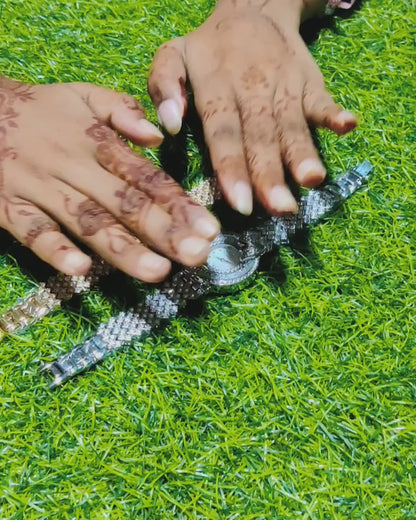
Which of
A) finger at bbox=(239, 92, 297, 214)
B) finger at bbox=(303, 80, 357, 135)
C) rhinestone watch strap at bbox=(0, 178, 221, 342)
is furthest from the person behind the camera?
rhinestone watch strap at bbox=(0, 178, 221, 342)

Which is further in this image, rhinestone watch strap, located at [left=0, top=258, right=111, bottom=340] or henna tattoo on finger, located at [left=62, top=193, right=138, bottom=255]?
rhinestone watch strap, located at [left=0, top=258, right=111, bottom=340]

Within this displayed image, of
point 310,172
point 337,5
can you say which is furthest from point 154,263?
point 337,5

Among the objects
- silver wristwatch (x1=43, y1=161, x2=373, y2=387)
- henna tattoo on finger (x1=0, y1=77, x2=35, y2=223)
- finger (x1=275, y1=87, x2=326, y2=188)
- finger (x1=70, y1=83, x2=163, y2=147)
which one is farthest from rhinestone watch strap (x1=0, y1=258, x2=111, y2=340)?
finger (x1=275, y1=87, x2=326, y2=188)

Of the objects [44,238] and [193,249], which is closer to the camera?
[193,249]

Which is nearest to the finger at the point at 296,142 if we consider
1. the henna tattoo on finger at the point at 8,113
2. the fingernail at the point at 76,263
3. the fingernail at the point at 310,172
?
the fingernail at the point at 310,172

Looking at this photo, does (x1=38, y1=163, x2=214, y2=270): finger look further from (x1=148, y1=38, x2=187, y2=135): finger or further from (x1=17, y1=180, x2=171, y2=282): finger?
(x1=148, y1=38, x2=187, y2=135): finger

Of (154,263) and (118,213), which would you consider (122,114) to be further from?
(154,263)

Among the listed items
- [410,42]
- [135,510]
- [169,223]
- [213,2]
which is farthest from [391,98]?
[135,510]
